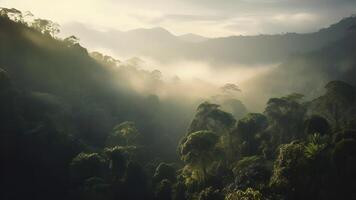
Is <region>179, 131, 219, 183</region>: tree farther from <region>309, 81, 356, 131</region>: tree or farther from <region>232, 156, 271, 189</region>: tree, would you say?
<region>309, 81, 356, 131</region>: tree

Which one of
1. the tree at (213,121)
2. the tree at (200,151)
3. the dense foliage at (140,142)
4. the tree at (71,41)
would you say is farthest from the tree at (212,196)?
the tree at (71,41)

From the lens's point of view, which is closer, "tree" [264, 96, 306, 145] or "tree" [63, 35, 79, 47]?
"tree" [264, 96, 306, 145]

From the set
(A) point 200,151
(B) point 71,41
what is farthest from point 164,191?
(B) point 71,41

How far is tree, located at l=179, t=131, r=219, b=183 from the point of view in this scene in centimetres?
6819

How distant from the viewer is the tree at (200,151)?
224 ft

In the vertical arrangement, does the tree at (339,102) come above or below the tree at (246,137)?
above

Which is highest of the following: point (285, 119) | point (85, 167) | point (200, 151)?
point (285, 119)

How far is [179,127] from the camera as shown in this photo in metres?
135

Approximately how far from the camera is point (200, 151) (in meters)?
68.3

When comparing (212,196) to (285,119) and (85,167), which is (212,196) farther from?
(285,119)

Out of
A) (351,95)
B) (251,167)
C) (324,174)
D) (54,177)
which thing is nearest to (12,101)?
(54,177)

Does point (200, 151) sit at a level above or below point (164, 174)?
above

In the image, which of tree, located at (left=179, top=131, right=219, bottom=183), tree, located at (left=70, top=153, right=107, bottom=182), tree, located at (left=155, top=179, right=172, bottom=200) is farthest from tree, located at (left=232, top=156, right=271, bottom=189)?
tree, located at (left=70, top=153, right=107, bottom=182)

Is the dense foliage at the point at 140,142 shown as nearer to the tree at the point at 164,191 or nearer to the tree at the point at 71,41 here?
the tree at the point at 164,191
